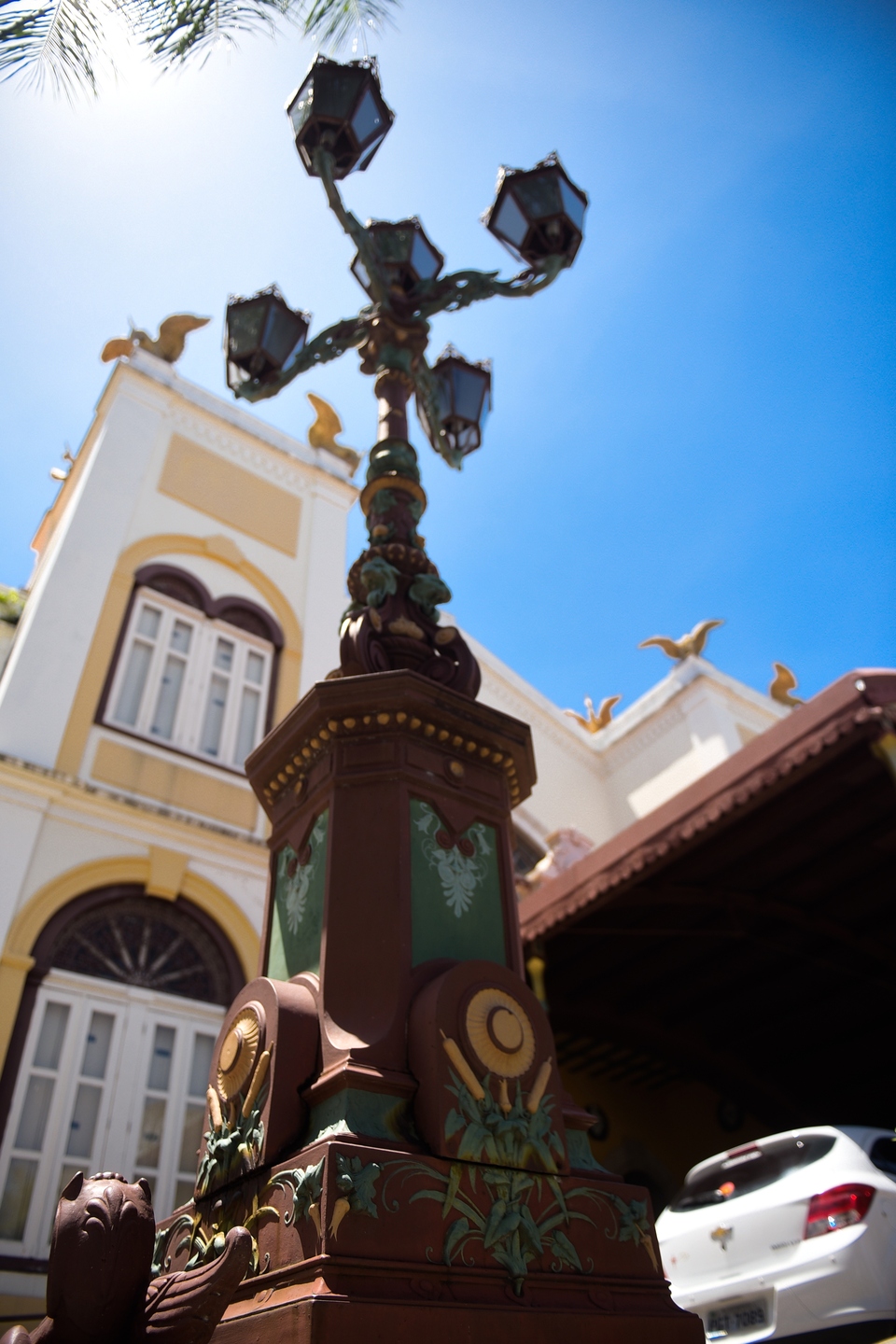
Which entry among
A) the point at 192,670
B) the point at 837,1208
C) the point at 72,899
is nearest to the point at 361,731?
the point at 837,1208

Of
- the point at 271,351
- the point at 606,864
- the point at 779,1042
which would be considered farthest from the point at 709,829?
the point at 779,1042

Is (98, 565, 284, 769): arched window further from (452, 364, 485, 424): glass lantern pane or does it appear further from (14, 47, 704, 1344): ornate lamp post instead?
(14, 47, 704, 1344): ornate lamp post

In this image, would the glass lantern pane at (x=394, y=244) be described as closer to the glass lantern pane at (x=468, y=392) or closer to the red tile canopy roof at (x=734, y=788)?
the glass lantern pane at (x=468, y=392)

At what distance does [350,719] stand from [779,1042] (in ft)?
24.1

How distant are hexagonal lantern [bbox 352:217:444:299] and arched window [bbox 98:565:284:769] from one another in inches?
223

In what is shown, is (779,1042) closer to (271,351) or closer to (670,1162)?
(670,1162)

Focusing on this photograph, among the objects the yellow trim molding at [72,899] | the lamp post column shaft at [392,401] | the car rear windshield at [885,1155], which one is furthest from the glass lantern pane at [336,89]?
the yellow trim molding at [72,899]

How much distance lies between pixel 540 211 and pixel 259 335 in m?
1.67

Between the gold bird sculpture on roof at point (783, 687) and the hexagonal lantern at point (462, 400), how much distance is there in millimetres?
13330

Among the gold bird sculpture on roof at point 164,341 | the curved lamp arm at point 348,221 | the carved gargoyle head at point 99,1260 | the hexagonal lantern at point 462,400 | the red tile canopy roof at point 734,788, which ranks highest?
the gold bird sculpture on roof at point 164,341

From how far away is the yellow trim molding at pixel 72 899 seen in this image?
7.20m

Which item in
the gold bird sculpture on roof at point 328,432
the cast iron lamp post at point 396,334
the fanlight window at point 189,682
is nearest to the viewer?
the cast iron lamp post at point 396,334

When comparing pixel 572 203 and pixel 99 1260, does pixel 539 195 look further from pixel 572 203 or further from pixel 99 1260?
pixel 99 1260

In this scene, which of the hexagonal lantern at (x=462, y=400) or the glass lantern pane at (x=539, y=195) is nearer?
the glass lantern pane at (x=539, y=195)
